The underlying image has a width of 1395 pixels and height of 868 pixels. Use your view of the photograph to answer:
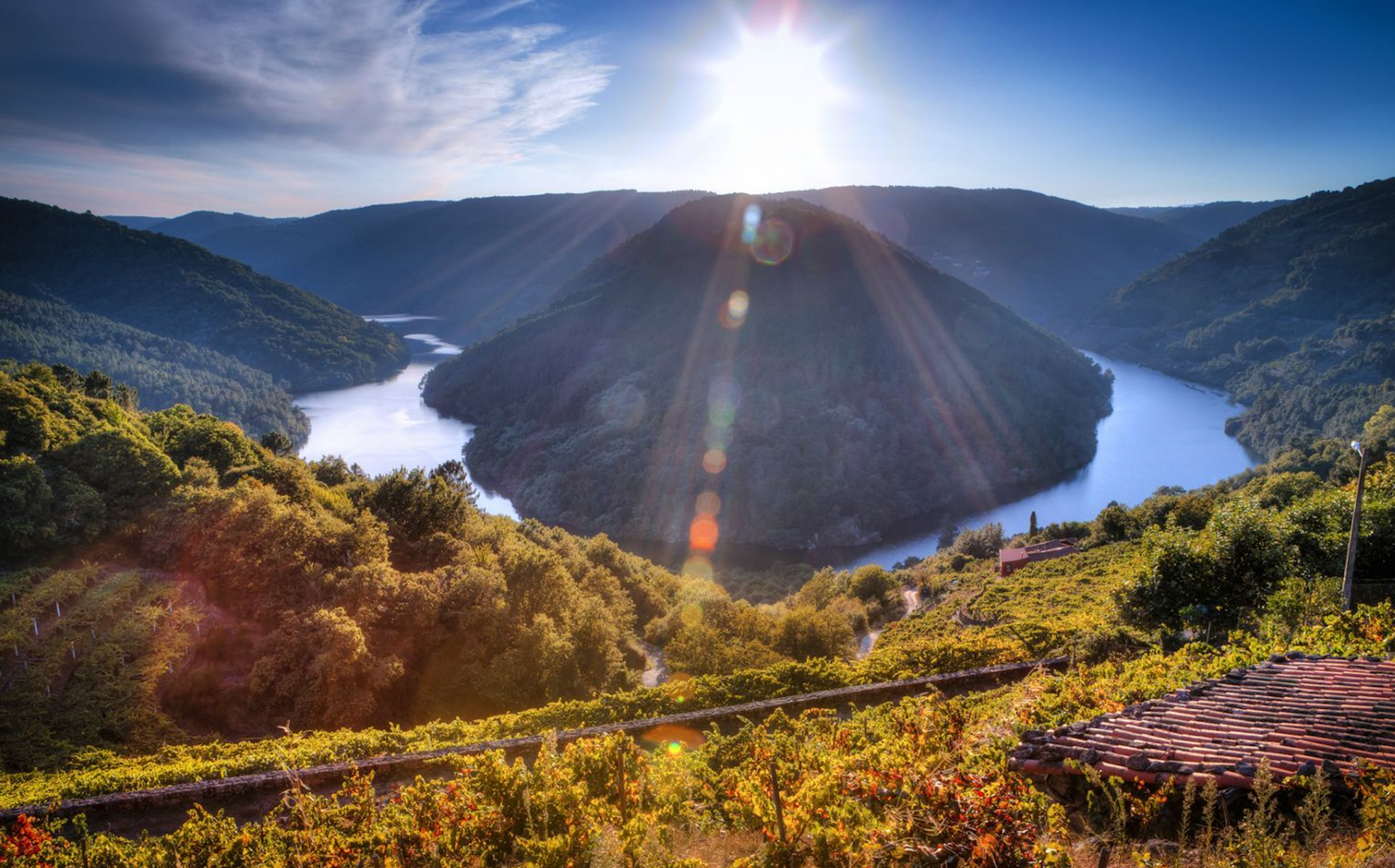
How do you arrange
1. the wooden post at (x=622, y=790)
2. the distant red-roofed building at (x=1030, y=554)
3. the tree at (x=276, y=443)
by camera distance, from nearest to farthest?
the wooden post at (x=622, y=790)
the tree at (x=276, y=443)
the distant red-roofed building at (x=1030, y=554)

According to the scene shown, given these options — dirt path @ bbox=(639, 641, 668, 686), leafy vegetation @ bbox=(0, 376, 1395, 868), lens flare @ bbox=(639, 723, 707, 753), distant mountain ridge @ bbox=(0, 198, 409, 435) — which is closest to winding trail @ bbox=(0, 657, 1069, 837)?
lens flare @ bbox=(639, 723, 707, 753)

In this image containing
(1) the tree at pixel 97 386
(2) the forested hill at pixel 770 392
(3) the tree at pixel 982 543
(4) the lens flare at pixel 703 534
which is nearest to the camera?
(1) the tree at pixel 97 386

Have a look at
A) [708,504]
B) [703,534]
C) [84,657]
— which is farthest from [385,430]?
[84,657]

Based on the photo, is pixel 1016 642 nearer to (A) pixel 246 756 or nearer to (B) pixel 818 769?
(B) pixel 818 769

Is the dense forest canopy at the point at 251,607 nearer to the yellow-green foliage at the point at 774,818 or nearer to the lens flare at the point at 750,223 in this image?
the yellow-green foliage at the point at 774,818

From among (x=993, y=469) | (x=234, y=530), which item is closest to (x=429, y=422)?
(x=993, y=469)

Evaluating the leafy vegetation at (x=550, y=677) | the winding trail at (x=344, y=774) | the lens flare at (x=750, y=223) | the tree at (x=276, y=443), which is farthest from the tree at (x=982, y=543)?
the lens flare at (x=750, y=223)

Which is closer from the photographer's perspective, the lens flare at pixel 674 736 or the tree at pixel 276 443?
the lens flare at pixel 674 736

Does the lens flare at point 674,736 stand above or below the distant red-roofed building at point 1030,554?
above
